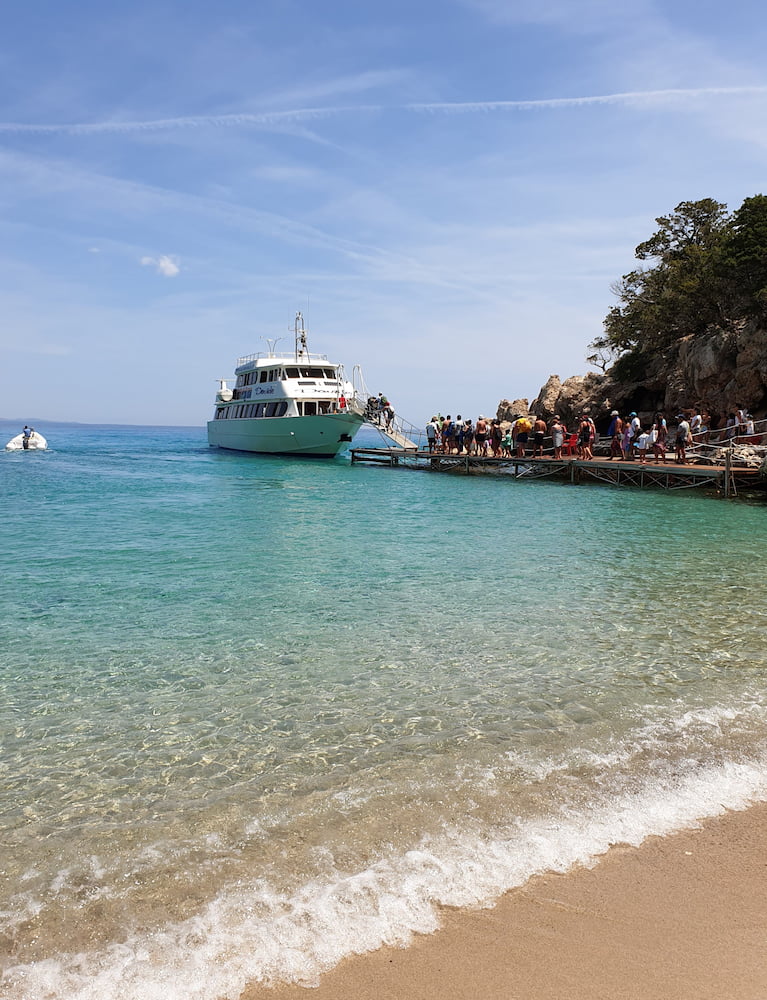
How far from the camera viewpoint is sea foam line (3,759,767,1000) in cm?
302

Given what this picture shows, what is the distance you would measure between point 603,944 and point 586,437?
28637 millimetres

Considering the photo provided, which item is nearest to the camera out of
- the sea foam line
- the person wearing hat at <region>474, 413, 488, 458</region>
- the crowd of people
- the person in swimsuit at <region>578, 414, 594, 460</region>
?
the sea foam line

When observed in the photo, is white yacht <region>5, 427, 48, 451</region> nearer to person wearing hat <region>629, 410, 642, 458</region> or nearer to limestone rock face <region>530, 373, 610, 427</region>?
limestone rock face <region>530, 373, 610, 427</region>

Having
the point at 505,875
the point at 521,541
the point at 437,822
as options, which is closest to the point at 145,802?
the point at 437,822

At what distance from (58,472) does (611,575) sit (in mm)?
31516

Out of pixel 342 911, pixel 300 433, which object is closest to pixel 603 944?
pixel 342 911

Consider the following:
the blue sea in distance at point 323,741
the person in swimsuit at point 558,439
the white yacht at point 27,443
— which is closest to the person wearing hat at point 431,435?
the person in swimsuit at point 558,439

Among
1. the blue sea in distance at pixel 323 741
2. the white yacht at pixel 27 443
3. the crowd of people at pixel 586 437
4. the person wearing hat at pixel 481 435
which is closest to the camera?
the blue sea in distance at pixel 323 741

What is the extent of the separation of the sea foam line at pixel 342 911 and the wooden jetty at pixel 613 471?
21.6 m

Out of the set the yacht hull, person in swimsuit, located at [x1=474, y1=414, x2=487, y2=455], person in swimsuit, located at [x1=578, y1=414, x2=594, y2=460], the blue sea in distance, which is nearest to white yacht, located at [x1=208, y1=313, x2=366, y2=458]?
the yacht hull

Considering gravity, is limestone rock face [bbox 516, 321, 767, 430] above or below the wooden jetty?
above

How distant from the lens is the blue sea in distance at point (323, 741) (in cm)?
343

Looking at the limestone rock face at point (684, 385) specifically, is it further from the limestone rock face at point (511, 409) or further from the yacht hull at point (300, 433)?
the yacht hull at point (300, 433)

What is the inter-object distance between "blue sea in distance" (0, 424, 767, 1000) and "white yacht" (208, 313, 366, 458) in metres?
28.1
